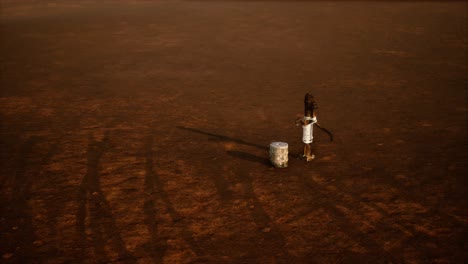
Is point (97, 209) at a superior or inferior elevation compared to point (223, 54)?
inferior

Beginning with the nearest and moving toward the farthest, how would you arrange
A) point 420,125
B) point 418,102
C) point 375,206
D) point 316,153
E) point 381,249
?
point 381,249
point 375,206
point 316,153
point 420,125
point 418,102

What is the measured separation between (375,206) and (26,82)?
8775 mm

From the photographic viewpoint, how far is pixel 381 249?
418 centimetres

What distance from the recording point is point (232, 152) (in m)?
6.35

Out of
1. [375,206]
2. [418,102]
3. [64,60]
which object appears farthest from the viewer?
[64,60]

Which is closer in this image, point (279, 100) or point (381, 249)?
point (381, 249)

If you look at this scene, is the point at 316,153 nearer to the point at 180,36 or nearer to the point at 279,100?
the point at 279,100

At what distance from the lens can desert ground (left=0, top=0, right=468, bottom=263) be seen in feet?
14.3

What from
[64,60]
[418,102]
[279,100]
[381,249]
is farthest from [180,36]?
[381,249]

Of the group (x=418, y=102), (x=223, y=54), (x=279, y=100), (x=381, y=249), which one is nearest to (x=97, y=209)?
(x=381, y=249)

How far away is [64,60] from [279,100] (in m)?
7.05

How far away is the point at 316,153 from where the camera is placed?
20.6ft

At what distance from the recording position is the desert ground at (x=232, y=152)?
14.3 feet

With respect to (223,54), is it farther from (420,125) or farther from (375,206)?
(375,206)
